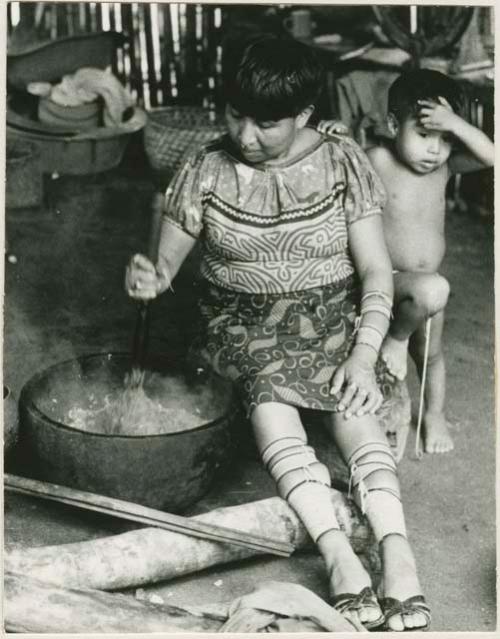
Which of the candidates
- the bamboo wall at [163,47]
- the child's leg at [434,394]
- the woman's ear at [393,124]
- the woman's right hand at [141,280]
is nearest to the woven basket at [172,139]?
the bamboo wall at [163,47]

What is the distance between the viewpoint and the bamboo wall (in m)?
6.57

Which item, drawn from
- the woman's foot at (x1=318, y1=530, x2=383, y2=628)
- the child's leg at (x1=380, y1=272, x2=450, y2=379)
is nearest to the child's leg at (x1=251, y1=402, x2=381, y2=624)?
the woman's foot at (x1=318, y1=530, x2=383, y2=628)

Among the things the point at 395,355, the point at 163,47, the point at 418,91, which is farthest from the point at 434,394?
the point at 163,47

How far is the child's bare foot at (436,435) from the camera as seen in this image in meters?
3.14

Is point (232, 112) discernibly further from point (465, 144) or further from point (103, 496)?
point (103, 496)

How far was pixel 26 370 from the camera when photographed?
3.45m

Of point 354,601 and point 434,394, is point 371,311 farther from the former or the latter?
point 354,601

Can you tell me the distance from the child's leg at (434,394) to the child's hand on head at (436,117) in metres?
0.60

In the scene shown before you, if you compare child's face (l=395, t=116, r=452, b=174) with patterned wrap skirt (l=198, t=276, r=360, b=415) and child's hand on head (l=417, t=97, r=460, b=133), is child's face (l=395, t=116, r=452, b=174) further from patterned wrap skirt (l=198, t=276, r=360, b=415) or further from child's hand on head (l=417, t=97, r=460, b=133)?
patterned wrap skirt (l=198, t=276, r=360, b=415)

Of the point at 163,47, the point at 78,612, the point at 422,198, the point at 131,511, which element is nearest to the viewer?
the point at 78,612

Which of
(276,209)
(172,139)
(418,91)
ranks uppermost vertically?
(418,91)

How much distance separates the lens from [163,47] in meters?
6.79

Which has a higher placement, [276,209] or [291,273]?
[276,209]

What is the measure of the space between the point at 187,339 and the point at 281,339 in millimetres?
1110
